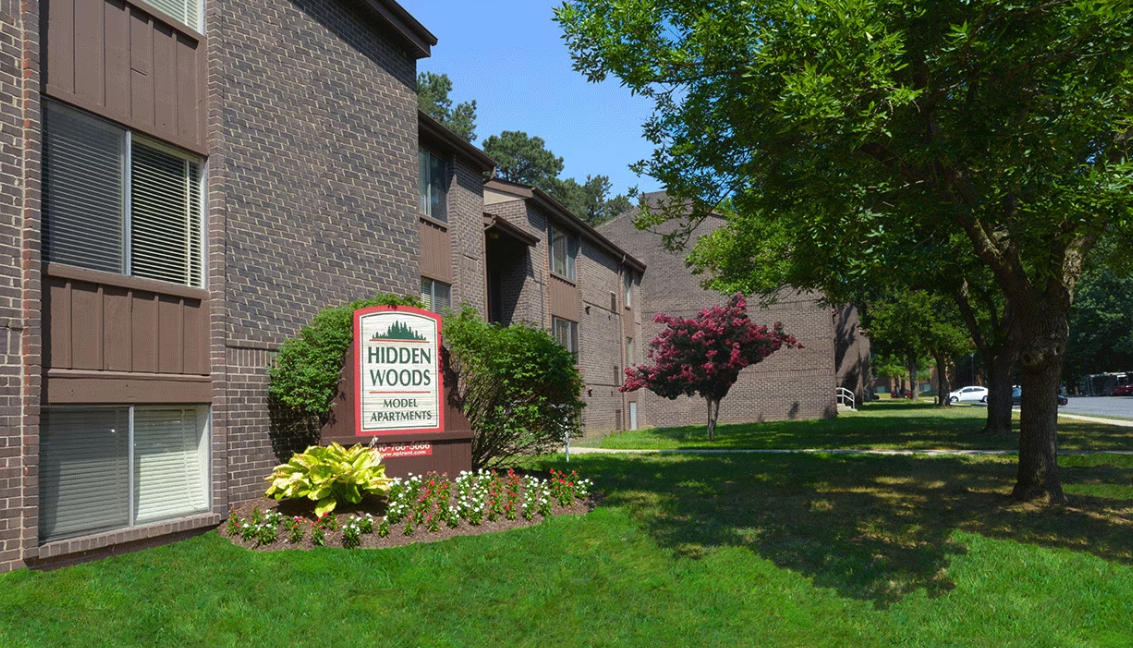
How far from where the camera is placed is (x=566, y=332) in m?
27.7

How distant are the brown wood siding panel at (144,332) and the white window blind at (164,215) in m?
0.32

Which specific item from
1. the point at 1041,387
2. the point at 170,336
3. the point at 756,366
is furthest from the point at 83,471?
the point at 756,366

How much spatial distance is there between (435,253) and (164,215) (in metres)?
8.86

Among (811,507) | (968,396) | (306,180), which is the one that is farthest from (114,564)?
(968,396)

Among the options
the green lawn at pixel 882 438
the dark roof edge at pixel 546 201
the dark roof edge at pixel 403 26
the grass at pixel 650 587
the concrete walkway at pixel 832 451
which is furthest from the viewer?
the dark roof edge at pixel 546 201

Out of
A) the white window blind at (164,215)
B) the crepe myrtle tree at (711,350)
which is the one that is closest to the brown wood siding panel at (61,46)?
the white window blind at (164,215)

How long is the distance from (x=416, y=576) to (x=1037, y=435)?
8.34m

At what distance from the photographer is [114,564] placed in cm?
761

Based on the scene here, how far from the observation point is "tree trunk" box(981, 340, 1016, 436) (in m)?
22.4

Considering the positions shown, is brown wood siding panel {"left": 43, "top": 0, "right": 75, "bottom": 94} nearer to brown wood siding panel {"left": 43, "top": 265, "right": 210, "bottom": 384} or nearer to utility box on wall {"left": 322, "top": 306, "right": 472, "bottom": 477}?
brown wood siding panel {"left": 43, "top": 265, "right": 210, "bottom": 384}

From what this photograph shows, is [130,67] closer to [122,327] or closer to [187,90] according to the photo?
[187,90]

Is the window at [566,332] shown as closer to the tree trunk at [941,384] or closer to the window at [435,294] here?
the window at [435,294]

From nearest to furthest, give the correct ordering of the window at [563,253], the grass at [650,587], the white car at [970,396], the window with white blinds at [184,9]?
the grass at [650,587], the window with white blinds at [184,9], the window at [563,253], the white car at [970,396]

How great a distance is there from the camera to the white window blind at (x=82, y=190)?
7.96 m
